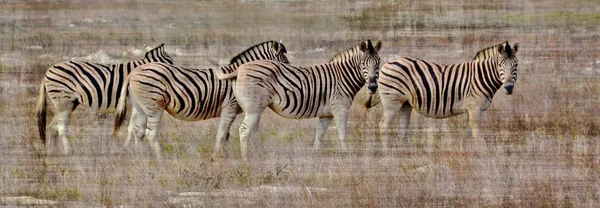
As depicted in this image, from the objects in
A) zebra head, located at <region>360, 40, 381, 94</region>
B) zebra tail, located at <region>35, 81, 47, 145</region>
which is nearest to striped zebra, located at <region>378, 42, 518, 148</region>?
zebra head, located at <region>360, 40, 381, 94</region>

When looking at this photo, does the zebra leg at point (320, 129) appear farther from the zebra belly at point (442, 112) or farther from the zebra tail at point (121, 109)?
the zebra tail at point (121, 109)

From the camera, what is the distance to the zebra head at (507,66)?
9359 millimetres

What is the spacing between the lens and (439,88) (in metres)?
9.77

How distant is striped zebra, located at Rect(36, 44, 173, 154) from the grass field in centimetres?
25

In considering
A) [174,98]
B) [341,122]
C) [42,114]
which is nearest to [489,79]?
[341,122]

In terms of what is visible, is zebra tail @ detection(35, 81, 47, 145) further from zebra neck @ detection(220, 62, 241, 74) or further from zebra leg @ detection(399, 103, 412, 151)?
zebra leg @ detection(399, 103, 412, 151)

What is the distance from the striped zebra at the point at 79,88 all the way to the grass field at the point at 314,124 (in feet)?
0.84

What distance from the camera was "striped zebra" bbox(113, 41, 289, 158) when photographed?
8992 millimetres

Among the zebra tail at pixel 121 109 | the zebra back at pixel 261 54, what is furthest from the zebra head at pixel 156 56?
the zebra tail at pixel 121 109

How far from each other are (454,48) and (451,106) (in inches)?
209

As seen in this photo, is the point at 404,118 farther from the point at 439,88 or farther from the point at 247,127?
the point at 247,127

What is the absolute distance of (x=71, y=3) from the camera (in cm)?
1645

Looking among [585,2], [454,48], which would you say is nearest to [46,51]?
[454,48]

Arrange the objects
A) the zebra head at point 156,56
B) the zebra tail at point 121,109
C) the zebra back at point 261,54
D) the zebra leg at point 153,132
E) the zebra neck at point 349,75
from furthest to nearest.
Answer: the zebra head at point 156,56 → the zebra back at point 261,54 → the zebra neck at point 349,75 → the zebra tail at point 121,109 → the zebra leg at point 153,132
